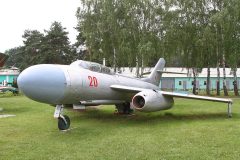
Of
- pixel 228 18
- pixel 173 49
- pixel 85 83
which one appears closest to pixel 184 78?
pixel 173 49

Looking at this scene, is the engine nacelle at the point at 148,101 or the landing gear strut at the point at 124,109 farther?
the landing gear strut at the point at 124,109

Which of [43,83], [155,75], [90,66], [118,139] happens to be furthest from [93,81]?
[155,75]

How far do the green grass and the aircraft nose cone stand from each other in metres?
1.12

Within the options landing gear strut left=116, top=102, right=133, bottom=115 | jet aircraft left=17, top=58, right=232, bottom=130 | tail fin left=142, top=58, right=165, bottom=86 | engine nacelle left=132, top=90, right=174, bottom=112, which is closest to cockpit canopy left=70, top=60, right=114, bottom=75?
jet aircraft left=17, top=58, right=232, bottom=130

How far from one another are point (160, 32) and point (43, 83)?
25.9 metres

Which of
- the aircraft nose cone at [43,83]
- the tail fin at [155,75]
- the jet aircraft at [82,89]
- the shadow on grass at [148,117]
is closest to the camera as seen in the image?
the aircraft nose cone at [43,83]

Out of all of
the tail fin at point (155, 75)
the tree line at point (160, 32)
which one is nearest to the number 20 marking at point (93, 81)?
the tail fin at point (155, 75)

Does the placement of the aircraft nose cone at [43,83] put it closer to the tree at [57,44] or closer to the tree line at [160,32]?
the tree line at [160,32]

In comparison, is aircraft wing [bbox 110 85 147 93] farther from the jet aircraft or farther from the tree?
the tree

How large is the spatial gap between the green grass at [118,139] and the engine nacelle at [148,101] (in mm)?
565

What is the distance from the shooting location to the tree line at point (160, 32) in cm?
3170

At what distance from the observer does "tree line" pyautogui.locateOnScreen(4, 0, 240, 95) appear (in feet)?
104

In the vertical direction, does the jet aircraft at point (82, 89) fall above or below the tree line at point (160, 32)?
below

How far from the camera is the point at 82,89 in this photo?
11.7 metres
